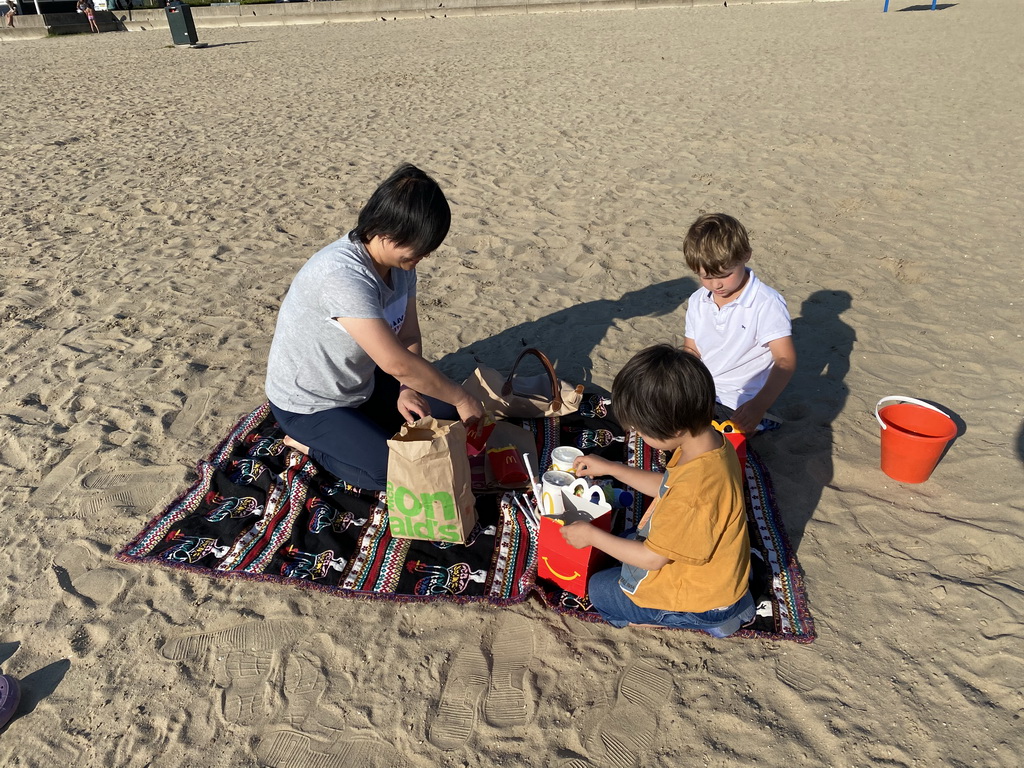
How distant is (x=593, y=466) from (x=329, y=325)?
1.27 metres

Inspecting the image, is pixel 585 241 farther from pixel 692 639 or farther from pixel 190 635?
pixel 190 635

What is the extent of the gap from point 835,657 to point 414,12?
83.0 feet

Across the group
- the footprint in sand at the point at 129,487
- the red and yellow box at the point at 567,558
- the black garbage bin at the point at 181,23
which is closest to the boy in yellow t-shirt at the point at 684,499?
the red and yellow box at the point at 567,558

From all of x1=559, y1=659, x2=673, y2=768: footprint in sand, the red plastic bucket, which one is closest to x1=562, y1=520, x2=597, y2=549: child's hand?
x1=559, y1=659, x2=673, y2=768: footprint in sand

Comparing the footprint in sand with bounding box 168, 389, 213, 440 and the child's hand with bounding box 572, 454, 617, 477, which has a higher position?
the child's hand with bounding box 572, 454, 617, 477

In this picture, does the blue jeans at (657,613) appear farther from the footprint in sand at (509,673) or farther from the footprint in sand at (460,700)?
the footprint in sand at (460,700)

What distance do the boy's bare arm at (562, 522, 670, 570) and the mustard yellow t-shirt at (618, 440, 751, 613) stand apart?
55 millimetres

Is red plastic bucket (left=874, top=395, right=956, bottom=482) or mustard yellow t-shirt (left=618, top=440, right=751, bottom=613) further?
red plastic bucket (left=874, top=395, right=956, bottom=482)

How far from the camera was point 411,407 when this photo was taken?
2982 millimetres

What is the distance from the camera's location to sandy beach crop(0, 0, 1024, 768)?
91.1 inches

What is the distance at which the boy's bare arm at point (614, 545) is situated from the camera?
2141mm

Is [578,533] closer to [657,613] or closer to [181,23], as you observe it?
[657,613]

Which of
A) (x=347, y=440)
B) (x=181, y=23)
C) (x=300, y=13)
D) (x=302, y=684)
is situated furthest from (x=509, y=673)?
(x=300, y=13)

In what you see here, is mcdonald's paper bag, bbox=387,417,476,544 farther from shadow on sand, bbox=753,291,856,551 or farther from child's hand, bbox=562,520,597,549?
shadow on sand, bbox=753,291,856,551
